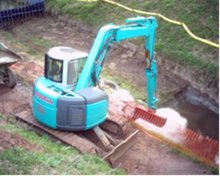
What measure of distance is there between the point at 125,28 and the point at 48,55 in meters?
1.91

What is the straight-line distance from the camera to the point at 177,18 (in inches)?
604

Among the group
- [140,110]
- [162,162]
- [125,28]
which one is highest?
[125,28]

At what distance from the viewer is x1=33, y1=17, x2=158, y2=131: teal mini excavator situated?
353 inches

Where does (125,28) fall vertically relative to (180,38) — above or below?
above

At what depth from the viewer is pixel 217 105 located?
41.3ft

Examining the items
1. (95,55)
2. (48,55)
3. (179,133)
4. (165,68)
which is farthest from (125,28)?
(165,68)

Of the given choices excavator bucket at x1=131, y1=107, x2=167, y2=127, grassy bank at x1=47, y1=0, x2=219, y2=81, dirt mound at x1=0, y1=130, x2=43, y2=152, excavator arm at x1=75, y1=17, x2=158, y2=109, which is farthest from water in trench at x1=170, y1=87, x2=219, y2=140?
dirt mound at x1=0, y1=130, x2=43, y2=152

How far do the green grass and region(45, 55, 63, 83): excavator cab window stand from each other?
4.51ft

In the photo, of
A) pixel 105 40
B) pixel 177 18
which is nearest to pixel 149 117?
pixel 105 40

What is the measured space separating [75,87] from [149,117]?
84.0 inches

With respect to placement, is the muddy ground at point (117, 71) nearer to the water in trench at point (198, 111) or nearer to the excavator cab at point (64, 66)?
the water in trench at point (198, 111)

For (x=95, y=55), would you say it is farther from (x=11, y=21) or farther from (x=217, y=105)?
(x=11, y=21)

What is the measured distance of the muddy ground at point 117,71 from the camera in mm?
9617

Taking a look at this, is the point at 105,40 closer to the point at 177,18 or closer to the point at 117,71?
the point at 117,71
